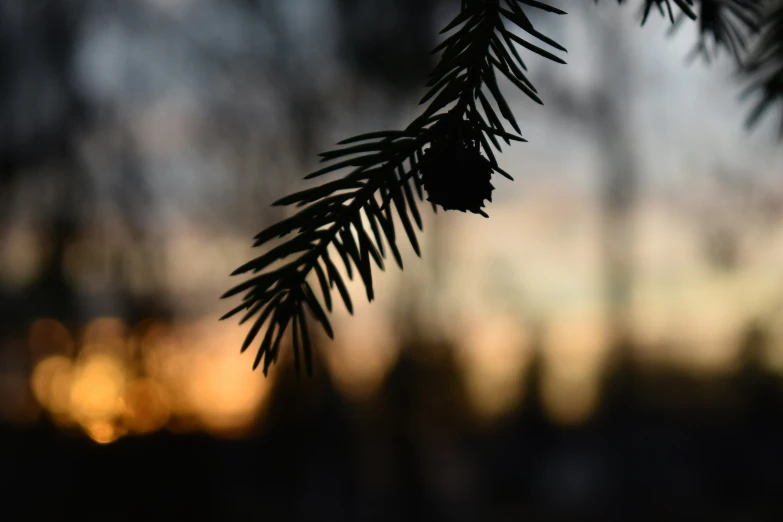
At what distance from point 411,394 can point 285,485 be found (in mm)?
685

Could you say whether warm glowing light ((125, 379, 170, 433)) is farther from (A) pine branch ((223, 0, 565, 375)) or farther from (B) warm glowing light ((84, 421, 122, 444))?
(A) pine branch ((223, 0, 565, 375))

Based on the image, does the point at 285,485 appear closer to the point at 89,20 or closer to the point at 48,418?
the point at 48,418

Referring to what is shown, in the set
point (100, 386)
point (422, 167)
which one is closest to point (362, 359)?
point (100, 386)

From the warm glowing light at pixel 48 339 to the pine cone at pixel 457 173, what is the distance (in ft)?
8.13

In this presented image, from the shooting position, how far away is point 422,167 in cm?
19

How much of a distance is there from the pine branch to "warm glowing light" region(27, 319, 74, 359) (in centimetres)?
242

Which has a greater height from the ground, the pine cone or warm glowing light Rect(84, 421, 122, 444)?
warm glowing light Rect(84, 421, 122, 444)

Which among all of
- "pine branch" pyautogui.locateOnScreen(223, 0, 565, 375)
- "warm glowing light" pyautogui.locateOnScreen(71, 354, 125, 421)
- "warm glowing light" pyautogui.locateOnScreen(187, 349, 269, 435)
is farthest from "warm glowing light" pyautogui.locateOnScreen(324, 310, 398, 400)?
"pine branch" pyautogui.locateOnScreen(223, 0, 565, 375)

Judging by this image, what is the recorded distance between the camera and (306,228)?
0.23 metres

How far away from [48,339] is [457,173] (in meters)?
2.59

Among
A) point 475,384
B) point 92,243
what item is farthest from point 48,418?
point 475,384

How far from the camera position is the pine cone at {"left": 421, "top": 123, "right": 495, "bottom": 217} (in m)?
0.18

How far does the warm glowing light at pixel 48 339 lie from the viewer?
2332mm

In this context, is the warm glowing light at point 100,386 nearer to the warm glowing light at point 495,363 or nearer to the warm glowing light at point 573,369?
the warm glowing light at point 495,363
